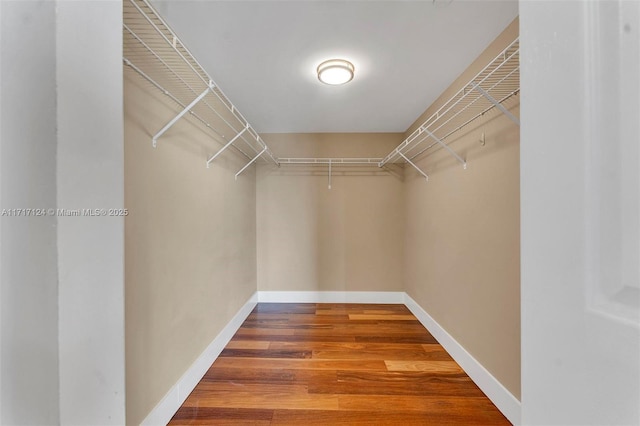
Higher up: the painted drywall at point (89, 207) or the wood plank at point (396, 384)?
the painted drywall at point (89, 207)

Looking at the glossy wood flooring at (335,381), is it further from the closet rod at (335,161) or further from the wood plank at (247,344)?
the closet rod at (335,161)

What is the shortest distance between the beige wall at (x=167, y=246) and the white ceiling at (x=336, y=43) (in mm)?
440

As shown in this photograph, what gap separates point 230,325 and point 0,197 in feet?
6.22

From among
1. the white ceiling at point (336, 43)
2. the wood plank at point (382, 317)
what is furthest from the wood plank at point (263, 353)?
the white ceiling at point (336, 43)

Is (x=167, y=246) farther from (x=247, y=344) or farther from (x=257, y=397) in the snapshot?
(x=247, y=344)

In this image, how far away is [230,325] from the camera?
6.71ft

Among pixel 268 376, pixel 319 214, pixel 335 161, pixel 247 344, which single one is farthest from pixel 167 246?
pixel 335 161

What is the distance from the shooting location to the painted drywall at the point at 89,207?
432mm

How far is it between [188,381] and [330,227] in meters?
1.92

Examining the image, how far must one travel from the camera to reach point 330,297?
288 centimetres

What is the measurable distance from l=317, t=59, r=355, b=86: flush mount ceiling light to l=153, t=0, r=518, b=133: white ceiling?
46 millimetres
